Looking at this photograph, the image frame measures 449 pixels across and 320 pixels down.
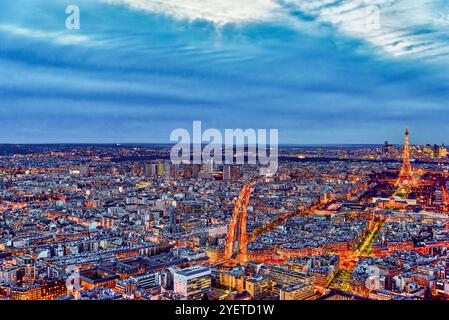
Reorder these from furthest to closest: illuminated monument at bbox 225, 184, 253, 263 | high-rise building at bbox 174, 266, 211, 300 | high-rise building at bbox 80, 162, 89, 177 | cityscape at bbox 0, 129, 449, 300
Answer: high-rise building at bbox 80, 162, 89, 177, illuminated monument at bbox 225, 184, 253, 263, cityscape at bbox 0, 129, 449, 300, high-rise building at bbox 174, 266, 211, 300

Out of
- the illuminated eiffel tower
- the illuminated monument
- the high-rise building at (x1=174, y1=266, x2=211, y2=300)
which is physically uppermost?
the illuminated eiffel tower

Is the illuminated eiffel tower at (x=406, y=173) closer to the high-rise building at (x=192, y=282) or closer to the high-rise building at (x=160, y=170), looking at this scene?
the high-rise building at (x=160, y=170)

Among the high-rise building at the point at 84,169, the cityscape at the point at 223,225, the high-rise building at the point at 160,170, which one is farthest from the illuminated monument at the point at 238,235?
the high-rise building at the point at 84,169

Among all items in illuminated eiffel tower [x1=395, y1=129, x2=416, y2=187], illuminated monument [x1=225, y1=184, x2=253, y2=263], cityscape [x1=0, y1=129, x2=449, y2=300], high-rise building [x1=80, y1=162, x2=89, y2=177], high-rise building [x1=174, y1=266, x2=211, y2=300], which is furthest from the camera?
high-rise building [x1=80, y1=162, x2=89, y2=177]

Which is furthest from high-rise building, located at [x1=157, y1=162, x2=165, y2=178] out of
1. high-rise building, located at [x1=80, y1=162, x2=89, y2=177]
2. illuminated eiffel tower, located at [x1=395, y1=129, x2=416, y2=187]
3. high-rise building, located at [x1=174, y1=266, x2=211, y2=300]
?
high-rise building, located at [x1=174, y1=266, x2=211, y2=300]

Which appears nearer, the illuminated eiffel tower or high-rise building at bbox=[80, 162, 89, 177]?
the illuminated eiffel tower

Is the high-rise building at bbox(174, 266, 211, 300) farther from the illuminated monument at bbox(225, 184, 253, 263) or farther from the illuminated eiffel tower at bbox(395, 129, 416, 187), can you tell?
the illuminated eiffel tower at bbox(395, 129, 416, 187)
